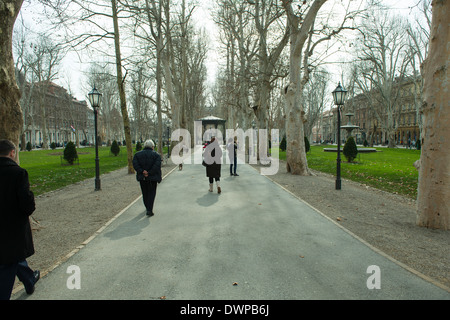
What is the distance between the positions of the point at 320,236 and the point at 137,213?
4310mm

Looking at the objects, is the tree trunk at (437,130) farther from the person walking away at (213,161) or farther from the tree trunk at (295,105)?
the tree trunk at (295,105)

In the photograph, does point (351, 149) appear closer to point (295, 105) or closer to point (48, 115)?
point (295, 105)

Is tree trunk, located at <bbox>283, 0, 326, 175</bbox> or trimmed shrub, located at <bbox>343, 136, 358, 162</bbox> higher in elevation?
tree trunk, located at <bbox>283, 0, 326, 175</bbox>

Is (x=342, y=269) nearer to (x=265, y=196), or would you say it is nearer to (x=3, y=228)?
(x=3, y=228)

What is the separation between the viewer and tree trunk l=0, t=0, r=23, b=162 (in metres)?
4.80

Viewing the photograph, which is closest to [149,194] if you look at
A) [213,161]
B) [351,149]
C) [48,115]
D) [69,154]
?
[213,161]

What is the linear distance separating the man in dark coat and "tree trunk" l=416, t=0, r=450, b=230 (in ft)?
22.1

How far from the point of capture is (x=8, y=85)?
16.0 ft

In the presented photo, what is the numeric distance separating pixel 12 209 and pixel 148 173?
12.4 feet

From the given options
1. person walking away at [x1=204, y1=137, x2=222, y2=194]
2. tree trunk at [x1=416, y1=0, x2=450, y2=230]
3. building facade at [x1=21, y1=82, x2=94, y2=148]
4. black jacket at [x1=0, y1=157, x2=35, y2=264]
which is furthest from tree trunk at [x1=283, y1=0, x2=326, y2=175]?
building facade at [x1=21, y1=82, x2=94, y2=148]

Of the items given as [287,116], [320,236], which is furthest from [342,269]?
[287,116]

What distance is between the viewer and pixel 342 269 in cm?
365

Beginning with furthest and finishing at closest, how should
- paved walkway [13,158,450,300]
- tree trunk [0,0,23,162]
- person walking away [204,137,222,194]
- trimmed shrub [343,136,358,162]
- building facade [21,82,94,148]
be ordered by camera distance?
building facade [21,82,94,148]
trimmed shrub [343,136,358,162]
person walking away [204,137,222,194]
tree trunk [0,0,23,162]
paved walkway [13,158,450,300]

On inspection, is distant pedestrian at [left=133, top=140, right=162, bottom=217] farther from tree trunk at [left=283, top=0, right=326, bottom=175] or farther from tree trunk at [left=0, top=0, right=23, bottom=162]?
tree trunk at [left=283, top=0, right=326, bottom=175]
